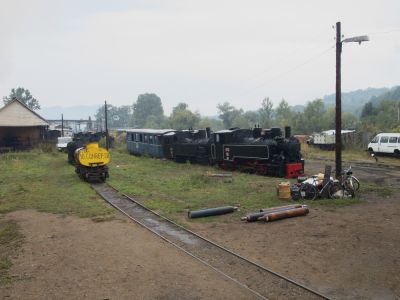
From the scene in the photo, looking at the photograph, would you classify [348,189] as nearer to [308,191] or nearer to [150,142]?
[308,191]

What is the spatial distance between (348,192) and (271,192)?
2.95m

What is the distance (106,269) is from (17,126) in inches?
1531

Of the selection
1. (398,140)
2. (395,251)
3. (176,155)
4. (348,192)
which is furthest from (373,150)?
(395,251)

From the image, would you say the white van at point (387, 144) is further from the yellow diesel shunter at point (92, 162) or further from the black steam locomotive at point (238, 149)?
the yellow diesel shunter at point (92, 162)

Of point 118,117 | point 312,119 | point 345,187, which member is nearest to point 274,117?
point 312,119

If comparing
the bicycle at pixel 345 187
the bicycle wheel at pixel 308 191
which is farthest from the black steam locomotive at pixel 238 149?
the bicycle wheel at pixel 308 191

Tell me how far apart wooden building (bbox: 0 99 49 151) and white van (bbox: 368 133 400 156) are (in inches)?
1324

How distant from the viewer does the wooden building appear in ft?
142

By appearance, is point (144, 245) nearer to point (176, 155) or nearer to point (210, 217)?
point (210, 217)

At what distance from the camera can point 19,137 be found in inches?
1748

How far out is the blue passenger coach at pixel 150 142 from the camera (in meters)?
32.0

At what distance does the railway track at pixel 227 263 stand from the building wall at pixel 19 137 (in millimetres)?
34447

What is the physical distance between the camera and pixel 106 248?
9961 mm

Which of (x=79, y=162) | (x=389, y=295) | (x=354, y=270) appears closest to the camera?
(x=389, y=295)
